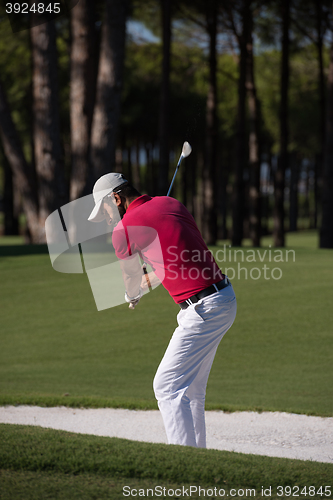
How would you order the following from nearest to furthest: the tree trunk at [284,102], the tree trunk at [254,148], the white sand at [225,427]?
the white sand at [225,427]
the tree trunk at [284,102]
the tree trunk at [254,148]

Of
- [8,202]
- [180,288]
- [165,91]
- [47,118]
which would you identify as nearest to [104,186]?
[180,288]

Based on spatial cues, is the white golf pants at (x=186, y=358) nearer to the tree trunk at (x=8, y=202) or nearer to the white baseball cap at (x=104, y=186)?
the white baseball cap at (x=104, y=186)

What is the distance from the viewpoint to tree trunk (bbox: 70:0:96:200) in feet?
49.4

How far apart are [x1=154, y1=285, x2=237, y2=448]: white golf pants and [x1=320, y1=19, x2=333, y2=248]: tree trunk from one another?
13928mm

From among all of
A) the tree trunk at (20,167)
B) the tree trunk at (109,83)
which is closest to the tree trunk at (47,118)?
the tree trunk at (20,167)

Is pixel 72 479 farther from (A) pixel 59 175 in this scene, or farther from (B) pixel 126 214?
(A) pixel 59 175

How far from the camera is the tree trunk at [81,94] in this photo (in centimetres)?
1504

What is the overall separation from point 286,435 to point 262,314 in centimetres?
403

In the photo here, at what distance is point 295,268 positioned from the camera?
38.2 ft

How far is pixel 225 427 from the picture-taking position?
5.41m

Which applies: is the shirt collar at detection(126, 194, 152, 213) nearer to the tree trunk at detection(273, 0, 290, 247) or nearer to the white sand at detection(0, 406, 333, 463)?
the white sand at detection(0, 406, 333, 463)

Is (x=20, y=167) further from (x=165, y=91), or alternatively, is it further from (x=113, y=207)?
(x=113, y=207)

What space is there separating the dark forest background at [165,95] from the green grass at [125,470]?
2738 mm

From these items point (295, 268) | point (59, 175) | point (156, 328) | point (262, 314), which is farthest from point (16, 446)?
point (59, 175)
